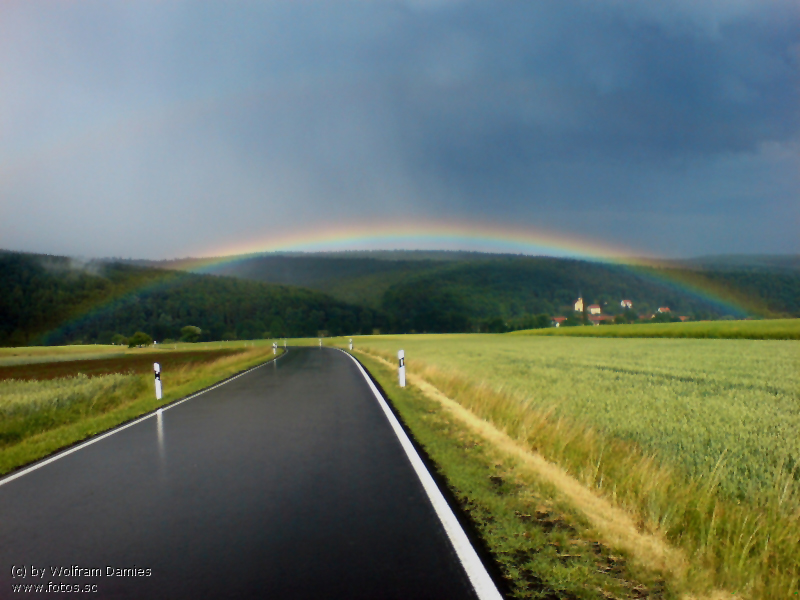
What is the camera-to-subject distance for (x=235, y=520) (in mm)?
5035

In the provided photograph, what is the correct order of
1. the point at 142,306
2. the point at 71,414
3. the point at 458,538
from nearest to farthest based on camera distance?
the point at 458,538 → the point at 71,414 → the point at 142,306

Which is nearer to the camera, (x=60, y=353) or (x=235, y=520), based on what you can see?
(x=235, y=520)

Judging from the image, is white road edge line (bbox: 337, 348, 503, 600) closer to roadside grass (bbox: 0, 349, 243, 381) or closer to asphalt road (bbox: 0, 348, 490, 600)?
asphalt road (bbox: 0, 348, 490, 600)

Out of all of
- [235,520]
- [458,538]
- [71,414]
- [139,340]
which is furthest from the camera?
[139,340]

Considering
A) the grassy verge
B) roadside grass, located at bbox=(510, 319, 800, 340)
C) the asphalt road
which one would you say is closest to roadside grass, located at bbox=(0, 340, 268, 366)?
the grassy verge

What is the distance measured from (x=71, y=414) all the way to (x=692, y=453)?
11.8m

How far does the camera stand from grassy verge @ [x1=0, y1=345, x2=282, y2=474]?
895 centimetres

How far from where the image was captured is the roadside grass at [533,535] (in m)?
3.65

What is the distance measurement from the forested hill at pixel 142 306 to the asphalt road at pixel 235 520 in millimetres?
81987

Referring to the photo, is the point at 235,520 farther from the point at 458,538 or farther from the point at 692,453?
the point at 692,453

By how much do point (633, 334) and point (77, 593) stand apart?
67.8 meters

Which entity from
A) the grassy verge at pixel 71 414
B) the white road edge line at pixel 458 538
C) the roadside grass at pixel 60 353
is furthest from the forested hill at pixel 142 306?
the white road edge line at pixel 458 538

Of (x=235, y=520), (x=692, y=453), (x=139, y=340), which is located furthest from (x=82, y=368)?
(x=139, y=340)

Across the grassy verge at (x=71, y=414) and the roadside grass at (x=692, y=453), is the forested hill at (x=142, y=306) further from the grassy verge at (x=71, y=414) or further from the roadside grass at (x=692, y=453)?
the roadside grass at (x=692, y=453)
